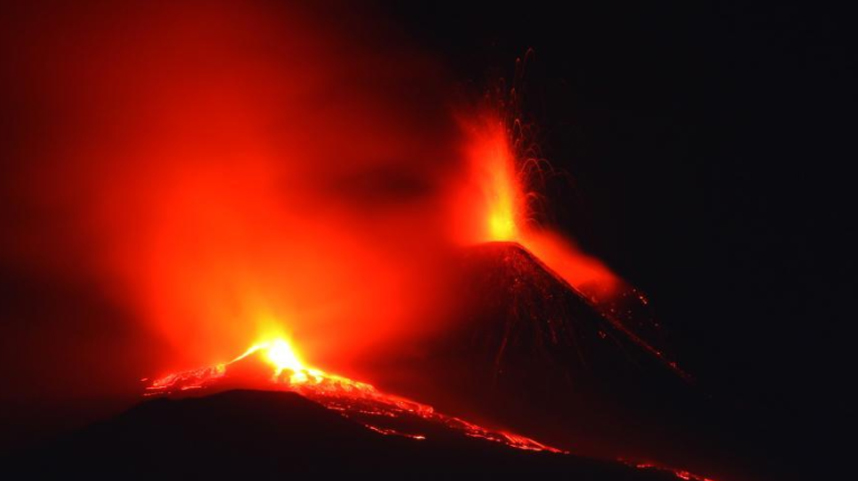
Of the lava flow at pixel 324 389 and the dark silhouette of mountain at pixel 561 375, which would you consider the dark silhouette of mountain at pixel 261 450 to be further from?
the dark silhouette of mountain at pixel 561 375

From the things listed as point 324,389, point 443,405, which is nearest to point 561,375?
point 443,405

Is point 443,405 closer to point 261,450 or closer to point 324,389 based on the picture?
point 324,389

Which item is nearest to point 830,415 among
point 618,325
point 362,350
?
point 618,325

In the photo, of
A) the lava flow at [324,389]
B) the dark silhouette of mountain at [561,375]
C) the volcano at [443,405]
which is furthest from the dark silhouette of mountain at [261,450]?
the dark silhouette of mountain at [561,375]

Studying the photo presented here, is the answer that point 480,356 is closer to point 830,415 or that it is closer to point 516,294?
point 516,294

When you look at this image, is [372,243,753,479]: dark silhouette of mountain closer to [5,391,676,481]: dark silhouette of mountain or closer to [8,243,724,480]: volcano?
[8,243,724,480]: volcano

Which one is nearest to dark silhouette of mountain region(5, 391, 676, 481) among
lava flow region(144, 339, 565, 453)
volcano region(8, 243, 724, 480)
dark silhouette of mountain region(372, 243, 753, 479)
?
volcano region(8, 243, 724, 480)
